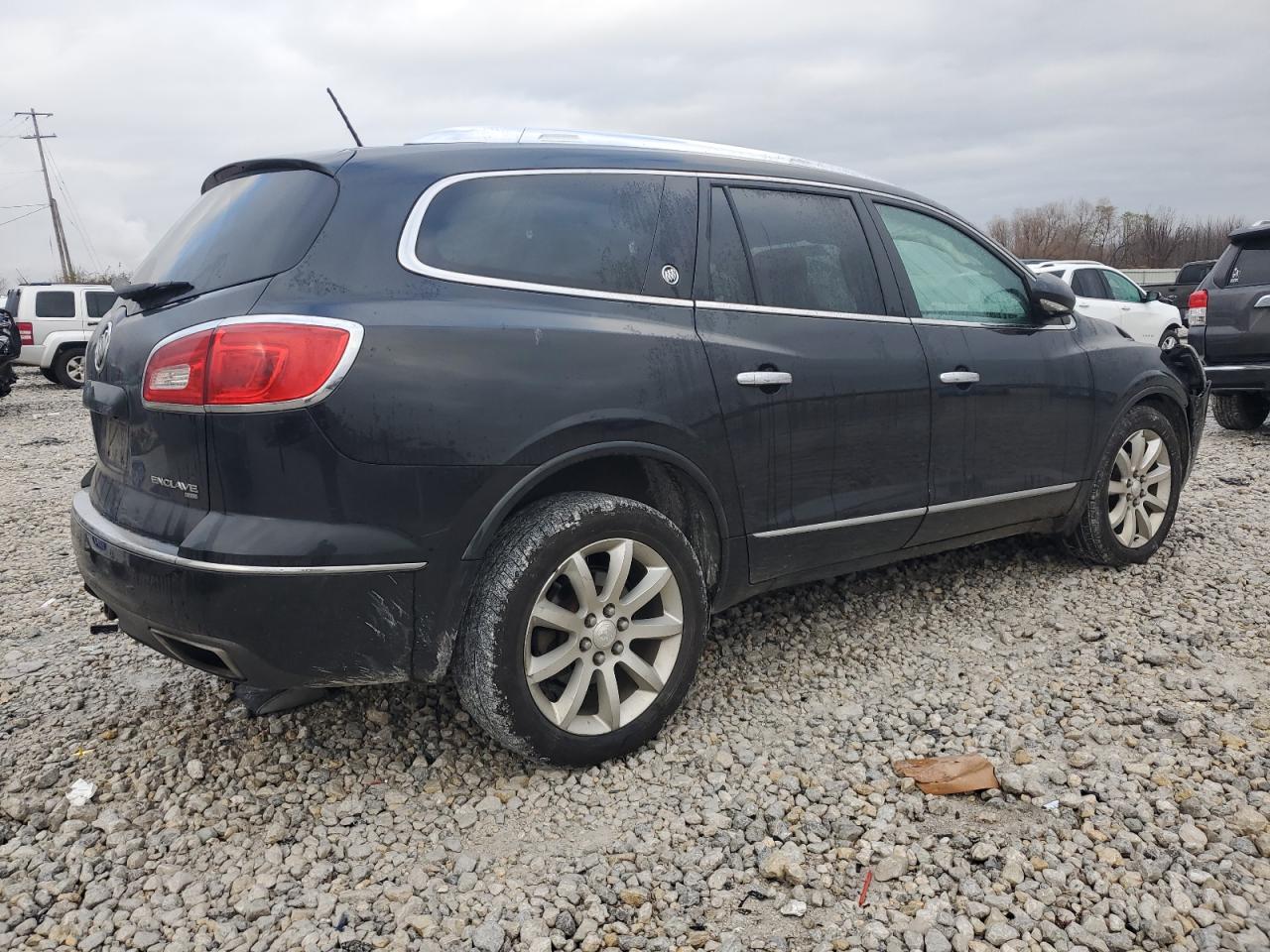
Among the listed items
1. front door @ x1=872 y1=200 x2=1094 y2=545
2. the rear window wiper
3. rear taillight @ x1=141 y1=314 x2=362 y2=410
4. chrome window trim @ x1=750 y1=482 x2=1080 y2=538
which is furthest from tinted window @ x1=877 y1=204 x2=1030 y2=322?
the rear window wiper

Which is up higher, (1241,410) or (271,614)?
(271,614)

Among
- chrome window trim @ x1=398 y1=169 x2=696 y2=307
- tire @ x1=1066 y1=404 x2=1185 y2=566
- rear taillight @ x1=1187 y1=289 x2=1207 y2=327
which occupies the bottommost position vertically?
tire @ x1=1066 y1=404 x2=1185 y2=566

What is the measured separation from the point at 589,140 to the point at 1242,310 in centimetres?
738

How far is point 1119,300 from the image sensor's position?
14.3 m

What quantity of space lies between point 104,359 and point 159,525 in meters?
0.63

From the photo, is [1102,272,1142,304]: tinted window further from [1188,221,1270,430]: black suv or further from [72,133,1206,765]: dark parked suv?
[72,133,1206,765]: dark parked suv

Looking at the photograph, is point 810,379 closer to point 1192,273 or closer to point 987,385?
point 987,385

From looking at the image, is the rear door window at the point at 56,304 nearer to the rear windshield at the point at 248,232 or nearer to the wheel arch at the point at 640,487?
the rear windshield at the point at 248,232

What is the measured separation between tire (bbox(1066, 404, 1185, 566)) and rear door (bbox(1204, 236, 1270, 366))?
14.4 ft

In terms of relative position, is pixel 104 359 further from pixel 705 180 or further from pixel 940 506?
pixel 940 506

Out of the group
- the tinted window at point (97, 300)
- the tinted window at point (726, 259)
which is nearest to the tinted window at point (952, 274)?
the tinted window at point (726, 259)

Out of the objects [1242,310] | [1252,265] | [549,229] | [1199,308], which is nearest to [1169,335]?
[1199,308]

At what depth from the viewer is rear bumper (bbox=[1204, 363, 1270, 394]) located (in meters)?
8.25

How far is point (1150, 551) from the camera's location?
4691 millimetres
